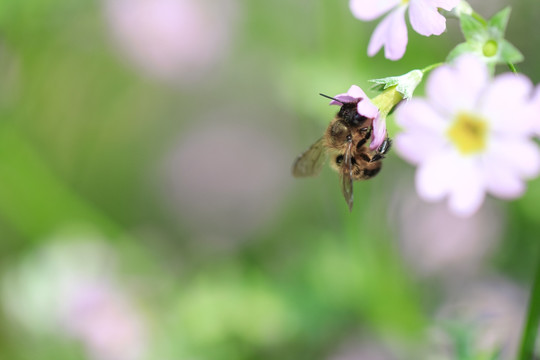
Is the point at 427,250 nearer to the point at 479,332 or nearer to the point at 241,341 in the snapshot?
the point at 241,341

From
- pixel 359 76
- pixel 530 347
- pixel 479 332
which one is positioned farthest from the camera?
pixel 359 76

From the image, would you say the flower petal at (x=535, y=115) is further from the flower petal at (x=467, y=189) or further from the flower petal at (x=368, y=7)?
the flower petal at (x=368, y=7)

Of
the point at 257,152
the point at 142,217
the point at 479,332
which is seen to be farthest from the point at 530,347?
the point at 257,152

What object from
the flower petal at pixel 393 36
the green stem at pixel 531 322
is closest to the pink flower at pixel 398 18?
the flower petal at pixel 393 36

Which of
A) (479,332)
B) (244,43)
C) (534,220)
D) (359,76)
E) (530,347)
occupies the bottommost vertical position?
(530,347)

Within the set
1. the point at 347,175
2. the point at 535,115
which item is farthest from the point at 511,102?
the point at 347,175

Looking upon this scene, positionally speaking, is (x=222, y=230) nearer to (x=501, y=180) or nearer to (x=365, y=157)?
(x=365, y=157)
